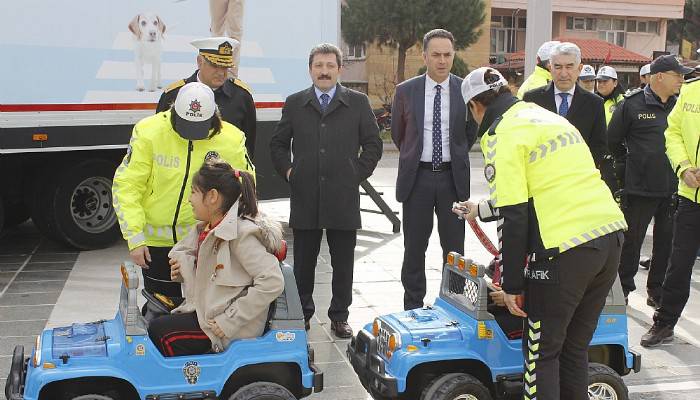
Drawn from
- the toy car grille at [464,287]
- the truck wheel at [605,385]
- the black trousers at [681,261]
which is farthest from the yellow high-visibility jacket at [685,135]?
the toy car grille at [464,287]

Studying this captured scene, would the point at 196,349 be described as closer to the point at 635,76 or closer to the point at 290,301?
the point at 290,301

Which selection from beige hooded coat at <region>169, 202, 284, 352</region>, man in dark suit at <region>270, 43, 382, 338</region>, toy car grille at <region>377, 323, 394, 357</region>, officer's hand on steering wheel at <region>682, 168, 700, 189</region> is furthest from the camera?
man in dark suit at <region>270, 43, 382, 338</region>

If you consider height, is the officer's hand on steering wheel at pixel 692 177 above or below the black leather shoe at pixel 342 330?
above

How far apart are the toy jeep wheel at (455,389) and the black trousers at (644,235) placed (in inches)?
127

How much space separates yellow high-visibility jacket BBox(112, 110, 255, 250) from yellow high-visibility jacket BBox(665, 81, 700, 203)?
3171 millimetres

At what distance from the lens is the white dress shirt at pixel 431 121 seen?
5.86 metres

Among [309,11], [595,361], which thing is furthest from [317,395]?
[309,11]

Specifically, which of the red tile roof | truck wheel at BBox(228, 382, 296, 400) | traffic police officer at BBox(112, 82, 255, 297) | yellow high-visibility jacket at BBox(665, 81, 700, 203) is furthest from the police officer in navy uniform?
the red tile roof

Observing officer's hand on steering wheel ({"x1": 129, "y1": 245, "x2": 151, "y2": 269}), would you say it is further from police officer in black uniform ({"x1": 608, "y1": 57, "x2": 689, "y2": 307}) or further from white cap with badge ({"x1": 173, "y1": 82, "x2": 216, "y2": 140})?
police officer in black uniform ({"x1": 608, "y1": 57, "x2": 689, "y2": 307})

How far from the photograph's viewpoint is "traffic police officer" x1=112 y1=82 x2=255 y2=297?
434 cm

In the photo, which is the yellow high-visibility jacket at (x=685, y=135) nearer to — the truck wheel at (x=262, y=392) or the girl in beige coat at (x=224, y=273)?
the girl in beige coat at (x=224, y=273)

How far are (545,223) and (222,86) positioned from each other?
9.27ft

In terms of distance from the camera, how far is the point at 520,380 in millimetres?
4156

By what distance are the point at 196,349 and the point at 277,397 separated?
1.41 ft
